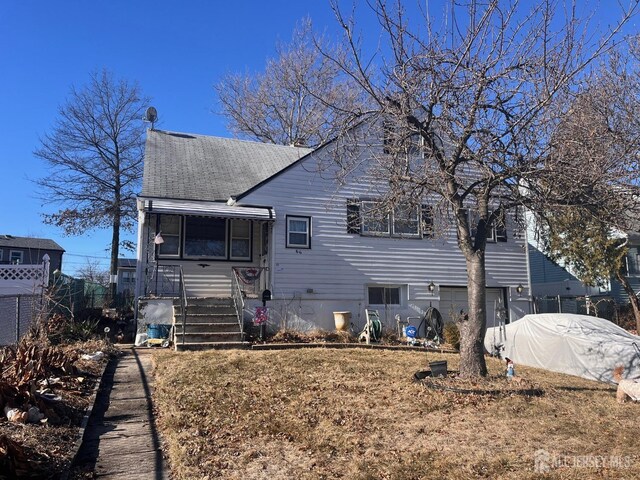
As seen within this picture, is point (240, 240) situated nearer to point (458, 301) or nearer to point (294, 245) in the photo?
point (294, 245)

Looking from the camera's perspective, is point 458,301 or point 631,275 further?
point 631,275

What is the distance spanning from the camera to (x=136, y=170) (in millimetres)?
25781

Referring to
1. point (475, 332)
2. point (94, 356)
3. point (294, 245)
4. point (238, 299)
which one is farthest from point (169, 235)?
point (475, 332)

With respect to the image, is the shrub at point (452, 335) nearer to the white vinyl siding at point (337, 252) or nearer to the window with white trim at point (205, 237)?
the white vinyl siding at point (337, 252)

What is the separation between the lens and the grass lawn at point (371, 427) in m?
4.86

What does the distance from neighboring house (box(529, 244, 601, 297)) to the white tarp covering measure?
1076 cm

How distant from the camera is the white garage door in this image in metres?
17.3

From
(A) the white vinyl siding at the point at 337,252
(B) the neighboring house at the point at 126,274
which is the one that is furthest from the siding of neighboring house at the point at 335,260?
(B) the neighboring house at the point at 126,274

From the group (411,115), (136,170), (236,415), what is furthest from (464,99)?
(136,170)

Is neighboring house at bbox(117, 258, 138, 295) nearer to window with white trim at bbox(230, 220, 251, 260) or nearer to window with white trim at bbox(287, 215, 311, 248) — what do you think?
window with white trim at bbox(230, 220, 251, 260)

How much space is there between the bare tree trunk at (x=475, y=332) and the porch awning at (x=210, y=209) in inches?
287

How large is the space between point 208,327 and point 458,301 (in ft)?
30.9

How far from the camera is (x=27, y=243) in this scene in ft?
139

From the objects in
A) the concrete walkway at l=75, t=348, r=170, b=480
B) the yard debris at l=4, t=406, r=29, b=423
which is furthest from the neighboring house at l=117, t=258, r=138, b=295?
the yard debris at l=4, t=406, r=29, b=423
